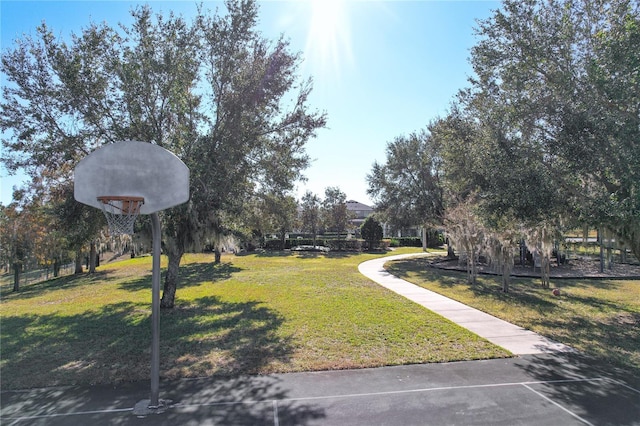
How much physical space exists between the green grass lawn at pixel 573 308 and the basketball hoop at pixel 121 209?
8.14m

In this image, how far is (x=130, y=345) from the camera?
7398 mm

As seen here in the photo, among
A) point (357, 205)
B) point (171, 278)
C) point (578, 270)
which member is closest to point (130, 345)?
point (171, 278)

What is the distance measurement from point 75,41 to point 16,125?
2.65 m

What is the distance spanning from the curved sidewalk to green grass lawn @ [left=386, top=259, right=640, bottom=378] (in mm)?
355

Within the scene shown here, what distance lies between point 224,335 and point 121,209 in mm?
3982

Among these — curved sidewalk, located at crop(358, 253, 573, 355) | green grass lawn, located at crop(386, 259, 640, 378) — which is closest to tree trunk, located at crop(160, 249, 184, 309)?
curved sidewalk, located at crop(358, 253, 573, 355)

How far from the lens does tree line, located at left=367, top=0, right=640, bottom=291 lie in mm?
7035

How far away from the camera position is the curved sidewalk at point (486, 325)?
23.3 feet

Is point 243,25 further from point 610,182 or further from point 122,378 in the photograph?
point 610,182

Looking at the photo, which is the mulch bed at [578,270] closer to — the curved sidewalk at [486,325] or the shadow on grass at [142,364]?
the curved sidewalk at [486,325]

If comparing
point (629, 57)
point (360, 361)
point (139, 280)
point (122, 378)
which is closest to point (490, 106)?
point (629, 57)

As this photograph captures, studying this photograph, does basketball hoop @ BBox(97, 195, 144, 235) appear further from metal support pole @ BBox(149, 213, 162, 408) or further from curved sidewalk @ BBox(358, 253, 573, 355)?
curved sidewalk @ BBox(358, 253, 573, 355)

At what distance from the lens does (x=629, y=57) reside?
6.77 meters

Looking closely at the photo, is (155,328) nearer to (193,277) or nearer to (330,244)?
(193,277)
